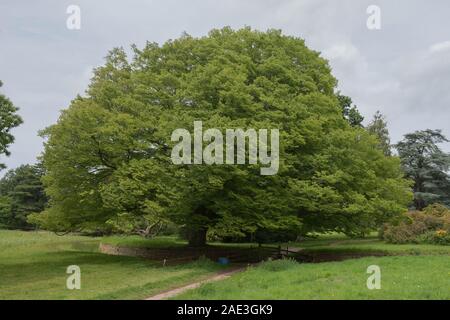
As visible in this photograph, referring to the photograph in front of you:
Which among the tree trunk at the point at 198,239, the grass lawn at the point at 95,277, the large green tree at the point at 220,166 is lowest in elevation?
the grass lawn at the point at 95,277

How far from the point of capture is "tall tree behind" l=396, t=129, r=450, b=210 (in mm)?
49219

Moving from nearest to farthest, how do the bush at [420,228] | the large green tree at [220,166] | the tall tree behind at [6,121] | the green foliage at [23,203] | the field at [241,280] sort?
the field at [241,280]
the tall tree behind at [6,121]
the large green tree at [220,166]
the bush at [420,228]
the green foliage at [23,203]

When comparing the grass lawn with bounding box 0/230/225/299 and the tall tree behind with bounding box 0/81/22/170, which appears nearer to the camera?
the grass lawn with bounding box 0/230/225/299

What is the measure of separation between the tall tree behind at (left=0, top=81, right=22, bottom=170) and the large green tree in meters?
4.54

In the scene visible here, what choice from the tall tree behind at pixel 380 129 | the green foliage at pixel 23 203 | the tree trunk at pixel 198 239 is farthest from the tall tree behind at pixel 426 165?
the green foliage at pixel 23 203

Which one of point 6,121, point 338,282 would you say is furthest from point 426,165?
point 6,121

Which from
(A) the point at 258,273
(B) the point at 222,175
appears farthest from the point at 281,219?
(A) the point at 258,273

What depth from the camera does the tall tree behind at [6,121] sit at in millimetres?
20750

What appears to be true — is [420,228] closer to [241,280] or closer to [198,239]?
[198,239]

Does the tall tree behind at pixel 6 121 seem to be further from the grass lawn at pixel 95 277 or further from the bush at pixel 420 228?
the bush at pixel 420 228

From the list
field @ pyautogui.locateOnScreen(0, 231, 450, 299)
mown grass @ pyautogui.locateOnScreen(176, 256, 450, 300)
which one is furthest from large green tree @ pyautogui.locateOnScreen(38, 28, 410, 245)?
mown grass @ pyautogui.locateOnScreen(176, 256, 450, 300)

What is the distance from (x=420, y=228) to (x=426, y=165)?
66.4 feet

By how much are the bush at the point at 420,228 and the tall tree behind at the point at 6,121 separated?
962 inches

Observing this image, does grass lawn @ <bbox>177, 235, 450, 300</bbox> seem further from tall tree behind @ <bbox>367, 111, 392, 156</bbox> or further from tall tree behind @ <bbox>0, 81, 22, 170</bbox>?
tall tree behind @ <bbox>367, 111, 392, 156</bbox>
